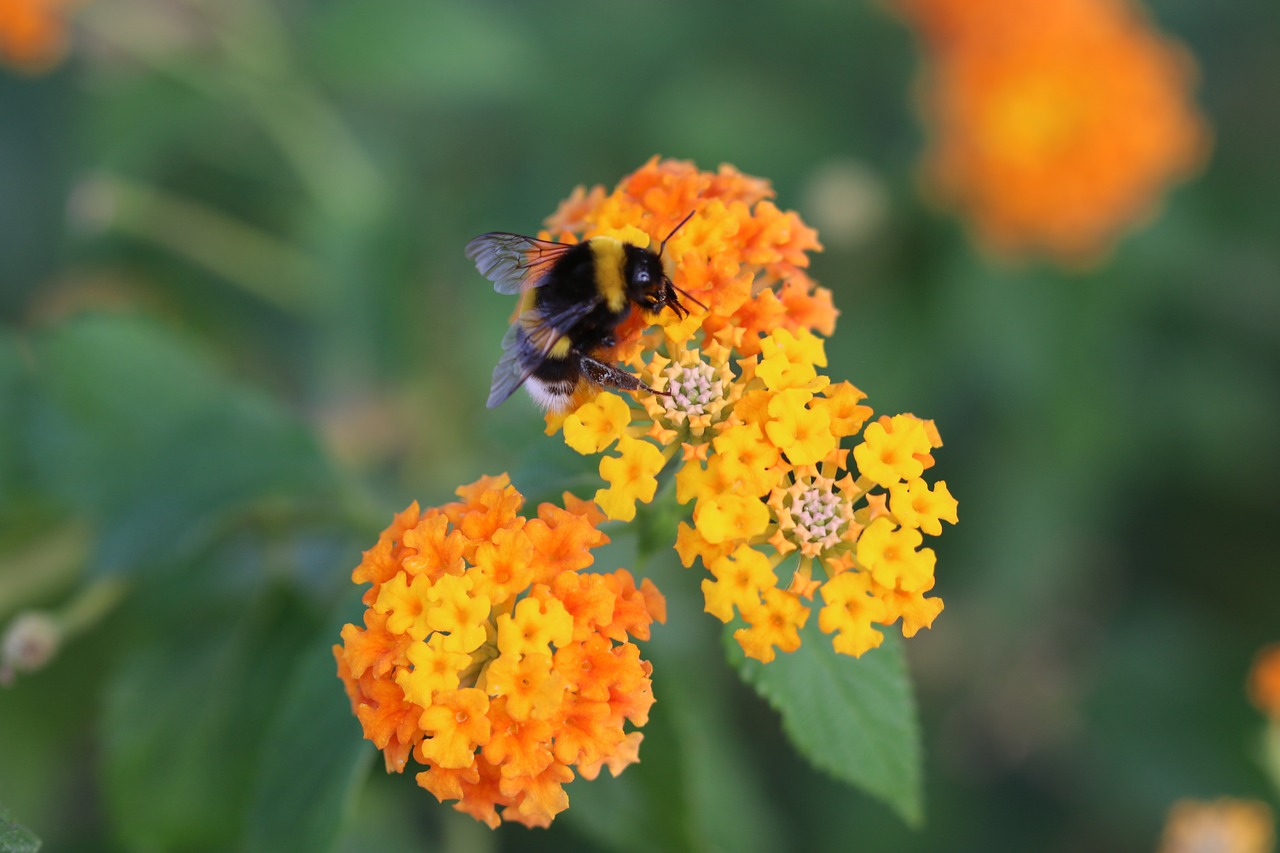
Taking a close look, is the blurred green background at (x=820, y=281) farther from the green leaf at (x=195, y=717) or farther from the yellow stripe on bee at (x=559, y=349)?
the yellow stripe on bee at (x=559, y=349)

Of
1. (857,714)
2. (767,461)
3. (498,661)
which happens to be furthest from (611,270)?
(857,714)

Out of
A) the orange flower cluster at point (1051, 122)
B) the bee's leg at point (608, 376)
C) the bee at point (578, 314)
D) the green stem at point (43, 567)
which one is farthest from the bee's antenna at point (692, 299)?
the orange flower cluster at point (1051, 122)

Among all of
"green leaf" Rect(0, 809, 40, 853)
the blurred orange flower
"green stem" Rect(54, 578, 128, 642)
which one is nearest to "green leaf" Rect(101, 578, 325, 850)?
"green stem" Rect(54, 578, 128, 642)

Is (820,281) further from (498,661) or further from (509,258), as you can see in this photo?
(498,661)

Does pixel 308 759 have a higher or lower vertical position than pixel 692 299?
lower

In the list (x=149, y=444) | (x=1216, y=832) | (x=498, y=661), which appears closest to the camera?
(x=498, y=661)

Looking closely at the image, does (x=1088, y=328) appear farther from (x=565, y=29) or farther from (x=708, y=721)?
(x=565, y=29)

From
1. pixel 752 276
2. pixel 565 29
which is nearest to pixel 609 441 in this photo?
pixel 752 276
